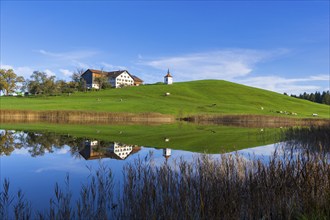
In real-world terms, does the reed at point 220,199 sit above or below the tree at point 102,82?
below

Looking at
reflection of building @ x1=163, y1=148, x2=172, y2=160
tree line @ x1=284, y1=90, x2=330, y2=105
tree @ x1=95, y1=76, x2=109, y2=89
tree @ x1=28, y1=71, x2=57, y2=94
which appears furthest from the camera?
tree line @ x1=284, y1=90, x2=330, y2=105

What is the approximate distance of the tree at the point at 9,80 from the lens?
419ft

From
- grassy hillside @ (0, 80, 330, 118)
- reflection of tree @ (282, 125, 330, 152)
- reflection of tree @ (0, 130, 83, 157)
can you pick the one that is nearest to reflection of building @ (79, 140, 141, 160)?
reflection of tree @ (0, 130, 83, 157)

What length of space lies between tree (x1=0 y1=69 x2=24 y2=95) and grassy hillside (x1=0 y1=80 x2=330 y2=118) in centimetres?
2463

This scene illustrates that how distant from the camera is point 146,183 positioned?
11.3 meters

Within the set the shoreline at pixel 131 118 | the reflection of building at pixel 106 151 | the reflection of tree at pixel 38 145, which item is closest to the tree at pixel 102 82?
the shoreline at pixel 131 118

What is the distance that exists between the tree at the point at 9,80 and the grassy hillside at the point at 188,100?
80.8ft

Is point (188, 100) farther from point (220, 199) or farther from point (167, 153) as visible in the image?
point (220, 199)

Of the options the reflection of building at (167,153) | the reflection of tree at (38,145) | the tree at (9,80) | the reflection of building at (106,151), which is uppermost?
the tree at (9,80)

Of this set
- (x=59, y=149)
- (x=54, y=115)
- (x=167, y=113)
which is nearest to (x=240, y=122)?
(x=167, y=113)

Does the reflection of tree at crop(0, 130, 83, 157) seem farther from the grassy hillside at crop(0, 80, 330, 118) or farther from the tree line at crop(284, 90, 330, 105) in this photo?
the tree line at crop(284, 90, 330, 105)

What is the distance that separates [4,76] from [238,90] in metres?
95.9

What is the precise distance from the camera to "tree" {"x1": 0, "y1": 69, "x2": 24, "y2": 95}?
128 metres

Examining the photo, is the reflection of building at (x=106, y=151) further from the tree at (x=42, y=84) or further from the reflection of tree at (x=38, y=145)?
the tree at (x=42, y=84)
